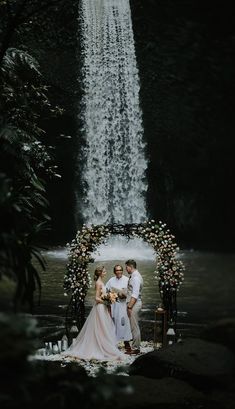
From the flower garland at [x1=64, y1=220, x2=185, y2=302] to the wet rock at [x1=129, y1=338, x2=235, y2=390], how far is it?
125 inches

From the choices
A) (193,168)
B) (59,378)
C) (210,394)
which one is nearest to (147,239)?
(210,394)

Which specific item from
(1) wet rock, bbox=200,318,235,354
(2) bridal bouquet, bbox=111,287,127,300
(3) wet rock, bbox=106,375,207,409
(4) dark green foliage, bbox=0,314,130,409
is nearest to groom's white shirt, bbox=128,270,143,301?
(2) bridal bouquet, bbox=111,287,127,300

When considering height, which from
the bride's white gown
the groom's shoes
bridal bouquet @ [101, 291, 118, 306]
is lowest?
the groom's shoes

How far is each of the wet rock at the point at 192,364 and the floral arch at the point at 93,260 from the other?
3.21 m

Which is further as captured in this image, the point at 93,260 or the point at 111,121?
the point at 111,121

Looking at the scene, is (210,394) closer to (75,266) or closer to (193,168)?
(75,266)

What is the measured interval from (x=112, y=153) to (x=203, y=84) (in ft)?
22.4

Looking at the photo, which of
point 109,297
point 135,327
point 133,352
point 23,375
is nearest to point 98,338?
point 109,297

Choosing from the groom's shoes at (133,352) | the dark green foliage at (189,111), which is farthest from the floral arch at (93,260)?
the dark green foliage at (189,111)

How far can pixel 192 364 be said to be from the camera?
28.6 ft

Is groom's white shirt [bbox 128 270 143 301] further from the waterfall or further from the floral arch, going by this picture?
the waterfall

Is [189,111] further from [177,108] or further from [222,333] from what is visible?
[222,333]

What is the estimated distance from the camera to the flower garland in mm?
12188

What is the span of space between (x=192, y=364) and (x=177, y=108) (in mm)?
26079
